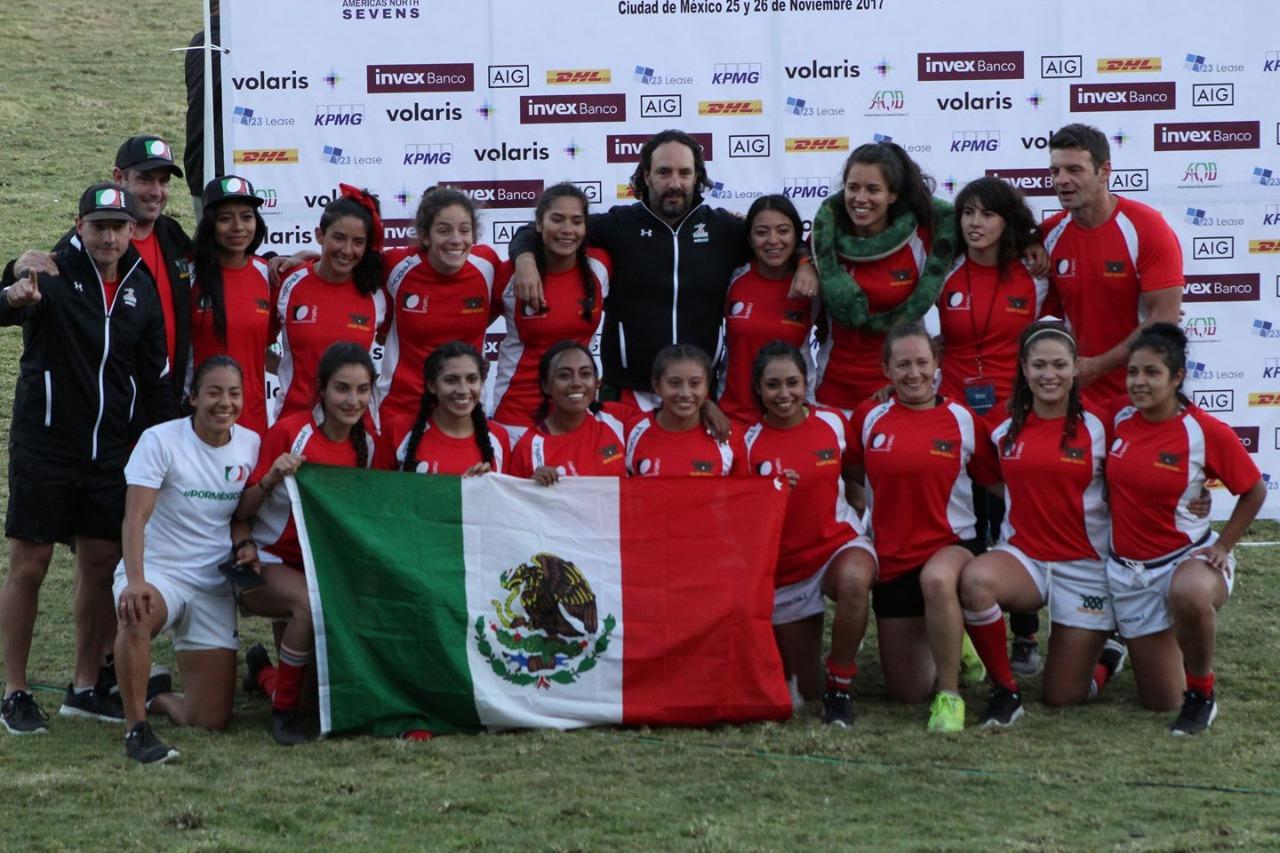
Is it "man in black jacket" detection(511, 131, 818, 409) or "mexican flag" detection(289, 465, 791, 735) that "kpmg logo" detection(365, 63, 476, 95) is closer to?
"man in black jacket" detection(511, 131, 818, 409)

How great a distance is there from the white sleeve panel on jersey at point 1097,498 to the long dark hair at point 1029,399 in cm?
7

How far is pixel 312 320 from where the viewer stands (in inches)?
257

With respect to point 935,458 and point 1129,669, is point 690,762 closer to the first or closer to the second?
point 935,458

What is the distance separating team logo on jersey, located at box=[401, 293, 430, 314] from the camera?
6.64 metres

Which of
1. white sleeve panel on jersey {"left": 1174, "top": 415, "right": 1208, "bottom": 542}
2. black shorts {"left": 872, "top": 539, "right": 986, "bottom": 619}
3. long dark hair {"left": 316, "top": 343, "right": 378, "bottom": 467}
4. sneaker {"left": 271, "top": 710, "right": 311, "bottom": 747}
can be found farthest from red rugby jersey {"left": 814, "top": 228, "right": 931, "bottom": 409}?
sneaker {"left": 271, "top": 710, "right": 311, "bottom": 747}

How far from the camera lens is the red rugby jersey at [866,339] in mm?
6582

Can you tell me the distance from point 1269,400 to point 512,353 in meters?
4.15

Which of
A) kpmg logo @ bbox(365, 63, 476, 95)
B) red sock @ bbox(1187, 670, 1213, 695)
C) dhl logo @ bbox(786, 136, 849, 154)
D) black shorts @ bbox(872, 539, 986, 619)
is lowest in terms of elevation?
red sock @ bbox(1187, 670, 1213, 695)

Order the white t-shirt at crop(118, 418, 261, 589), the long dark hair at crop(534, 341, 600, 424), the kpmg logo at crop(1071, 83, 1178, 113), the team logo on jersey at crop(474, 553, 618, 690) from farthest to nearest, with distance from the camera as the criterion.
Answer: the kpmg logo at crop(1071, 83, 1178, 113) < the long dark hair at crop(534, 341, 600, 424) < the team logo on jersey at crop(474, 553, 618, 690) < the white t-shirt at crop(118, 418, 261, 589)

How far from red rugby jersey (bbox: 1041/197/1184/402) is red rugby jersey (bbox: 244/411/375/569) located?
9.45 feet

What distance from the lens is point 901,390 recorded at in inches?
245

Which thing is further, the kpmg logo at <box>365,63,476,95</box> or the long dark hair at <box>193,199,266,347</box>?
the kpmg logo at <box>365,63,476,95</box>

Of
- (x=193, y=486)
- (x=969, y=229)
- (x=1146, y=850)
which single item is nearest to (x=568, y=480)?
(x=193, y=486)

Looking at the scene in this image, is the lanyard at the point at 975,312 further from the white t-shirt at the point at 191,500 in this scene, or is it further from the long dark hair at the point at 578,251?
the white t-shirt at the point at 191,500
